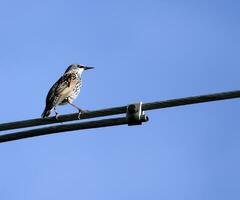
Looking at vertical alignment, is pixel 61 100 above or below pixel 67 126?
above

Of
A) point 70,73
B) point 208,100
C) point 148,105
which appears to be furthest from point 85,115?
point 70,73

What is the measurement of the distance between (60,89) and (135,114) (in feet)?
23.3

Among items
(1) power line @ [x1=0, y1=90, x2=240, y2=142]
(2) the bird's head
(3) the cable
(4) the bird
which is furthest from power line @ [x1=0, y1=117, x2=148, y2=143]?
(2) the bird's head

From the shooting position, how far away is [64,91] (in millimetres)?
15898

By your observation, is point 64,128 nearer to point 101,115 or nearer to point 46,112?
point 101,115

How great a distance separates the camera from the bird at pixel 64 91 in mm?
14828

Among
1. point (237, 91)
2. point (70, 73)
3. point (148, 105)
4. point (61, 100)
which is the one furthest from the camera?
point (70, 73)

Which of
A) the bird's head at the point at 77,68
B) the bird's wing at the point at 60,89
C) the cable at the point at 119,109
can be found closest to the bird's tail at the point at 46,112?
the bird's wing at the point at 60,89

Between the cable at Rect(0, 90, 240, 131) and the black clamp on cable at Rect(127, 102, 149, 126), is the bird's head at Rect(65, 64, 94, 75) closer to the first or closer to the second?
the cable at Rect(0, 90, 240, 131)

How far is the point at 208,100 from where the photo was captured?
8422 mm

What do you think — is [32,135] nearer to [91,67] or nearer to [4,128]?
[4,128]

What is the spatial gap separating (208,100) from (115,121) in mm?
1224

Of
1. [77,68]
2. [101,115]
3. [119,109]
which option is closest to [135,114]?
[119,109]

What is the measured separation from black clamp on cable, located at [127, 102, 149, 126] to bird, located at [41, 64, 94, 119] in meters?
5.27
